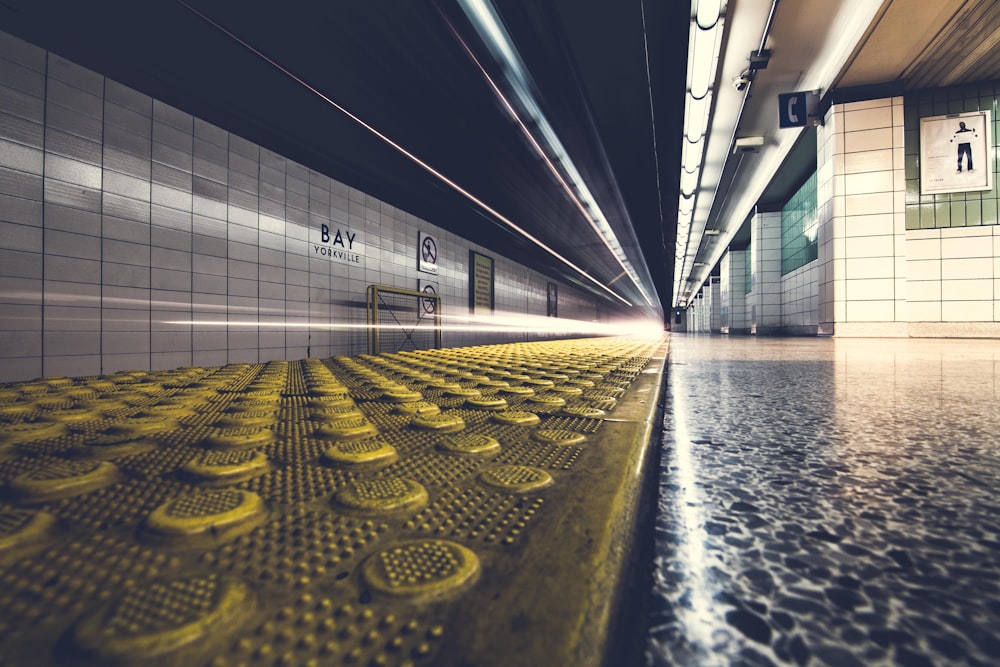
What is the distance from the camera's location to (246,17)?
142 inches

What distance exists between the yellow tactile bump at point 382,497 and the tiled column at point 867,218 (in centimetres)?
861

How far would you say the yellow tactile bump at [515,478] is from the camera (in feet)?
2.25

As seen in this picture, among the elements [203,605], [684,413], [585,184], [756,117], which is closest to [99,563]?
[203,605]

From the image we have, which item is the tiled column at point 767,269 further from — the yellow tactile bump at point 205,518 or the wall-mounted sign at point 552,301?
the yellow tactile bump at point 205,518

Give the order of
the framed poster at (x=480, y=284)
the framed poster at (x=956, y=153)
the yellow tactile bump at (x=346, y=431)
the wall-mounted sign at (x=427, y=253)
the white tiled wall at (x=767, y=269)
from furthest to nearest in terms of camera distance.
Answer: the white tiled wall at (x=767, y=269), the framed poster at (x=480, y=284), the wall-mounted sign at (x=427, y=253), the framed poster at (x=956, y=153), the yellow tactile bump at (x=346, y=431)

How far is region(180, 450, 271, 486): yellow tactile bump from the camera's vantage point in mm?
774

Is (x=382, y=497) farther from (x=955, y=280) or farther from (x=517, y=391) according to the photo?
(x=955, y=280)

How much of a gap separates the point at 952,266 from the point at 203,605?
968 centimetres

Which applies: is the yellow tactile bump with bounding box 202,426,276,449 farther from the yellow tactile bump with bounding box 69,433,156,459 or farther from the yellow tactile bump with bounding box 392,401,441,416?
the yellow tactile bump with bounding box 392,401,441,416

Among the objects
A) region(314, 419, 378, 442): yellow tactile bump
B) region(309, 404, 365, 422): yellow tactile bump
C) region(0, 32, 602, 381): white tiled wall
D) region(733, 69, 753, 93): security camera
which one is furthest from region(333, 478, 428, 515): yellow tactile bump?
region(733, 69, 753, 93): security camera

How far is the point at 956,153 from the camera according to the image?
6.20m

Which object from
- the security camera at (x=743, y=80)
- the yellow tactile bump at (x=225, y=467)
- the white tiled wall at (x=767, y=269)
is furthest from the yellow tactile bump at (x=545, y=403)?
the white tiled wall at (x=767, y=269)

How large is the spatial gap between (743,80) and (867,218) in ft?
11.1

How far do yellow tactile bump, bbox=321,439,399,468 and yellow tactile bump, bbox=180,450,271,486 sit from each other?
0.13 m
